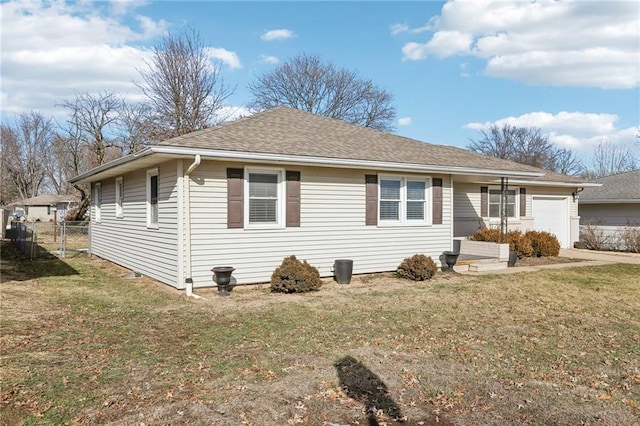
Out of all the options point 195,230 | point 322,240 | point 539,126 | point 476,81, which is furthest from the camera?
point 539,126

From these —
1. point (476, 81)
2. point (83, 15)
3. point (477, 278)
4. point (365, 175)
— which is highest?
point (476, 81)

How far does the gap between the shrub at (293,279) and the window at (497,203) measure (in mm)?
9587

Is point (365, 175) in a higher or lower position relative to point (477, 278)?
higher

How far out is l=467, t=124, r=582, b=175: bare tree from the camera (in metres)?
42.6

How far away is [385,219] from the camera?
439 inches

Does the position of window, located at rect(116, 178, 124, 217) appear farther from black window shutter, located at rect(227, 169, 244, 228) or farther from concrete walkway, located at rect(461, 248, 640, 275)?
concrete walkway, located at rect(461, 248, 640, 275)

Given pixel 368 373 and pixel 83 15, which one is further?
pixel 83 15

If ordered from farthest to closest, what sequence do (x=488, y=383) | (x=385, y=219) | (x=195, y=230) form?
(x=385, y=219)
(x=195, y=230)
(x=488, y=383)

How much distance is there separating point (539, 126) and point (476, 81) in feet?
79.7

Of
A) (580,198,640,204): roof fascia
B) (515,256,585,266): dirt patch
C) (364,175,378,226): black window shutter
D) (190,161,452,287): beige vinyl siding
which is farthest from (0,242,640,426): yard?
(580,198,640,204): roof fascia

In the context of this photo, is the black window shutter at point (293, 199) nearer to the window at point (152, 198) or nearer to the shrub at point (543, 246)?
the window at point (152, 198)

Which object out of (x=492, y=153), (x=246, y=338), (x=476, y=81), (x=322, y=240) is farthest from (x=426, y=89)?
(x=492, y=153)

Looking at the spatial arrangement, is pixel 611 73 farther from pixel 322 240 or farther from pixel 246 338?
pixel 246 338

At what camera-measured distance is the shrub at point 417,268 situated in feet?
33.8
